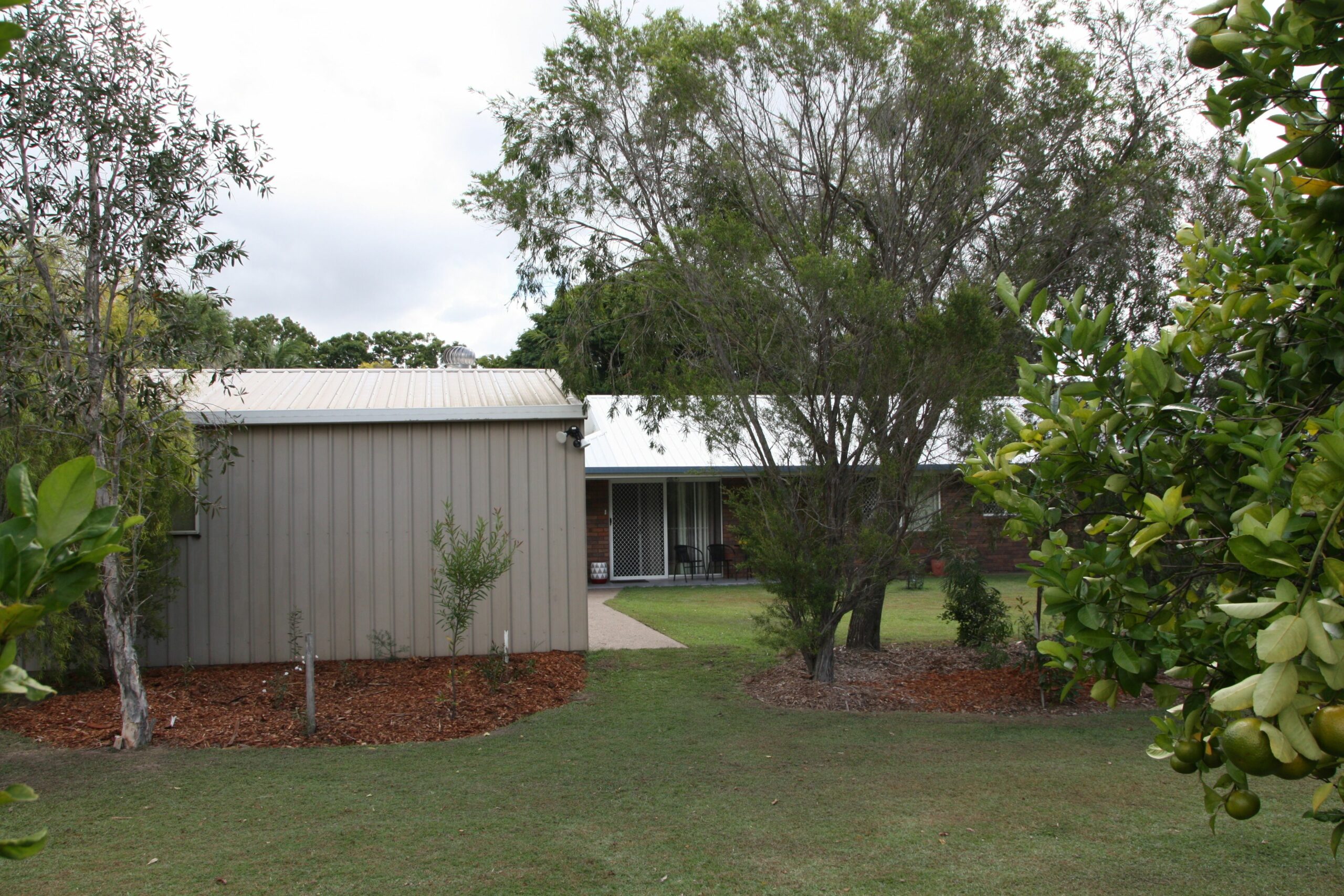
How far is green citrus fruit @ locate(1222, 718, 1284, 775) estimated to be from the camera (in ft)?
4.05

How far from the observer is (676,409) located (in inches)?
351

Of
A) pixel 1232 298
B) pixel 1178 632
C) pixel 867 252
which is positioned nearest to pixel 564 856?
pixel 1178 632

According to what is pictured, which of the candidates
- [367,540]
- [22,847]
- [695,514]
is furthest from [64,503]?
[695,514]

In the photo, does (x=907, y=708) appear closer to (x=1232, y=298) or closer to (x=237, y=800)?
(x=237, y=800)

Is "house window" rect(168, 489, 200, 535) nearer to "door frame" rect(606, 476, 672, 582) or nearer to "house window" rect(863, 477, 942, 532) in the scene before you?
"house window" rect(863, 477, 942, 532)

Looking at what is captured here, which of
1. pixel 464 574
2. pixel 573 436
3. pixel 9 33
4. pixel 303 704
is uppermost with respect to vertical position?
pixel 573 436

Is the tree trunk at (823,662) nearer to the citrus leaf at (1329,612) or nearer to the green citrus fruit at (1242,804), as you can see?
the green citrus fruit at (1242,804)

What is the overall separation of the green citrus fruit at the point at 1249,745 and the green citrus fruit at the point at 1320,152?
39.7 inches

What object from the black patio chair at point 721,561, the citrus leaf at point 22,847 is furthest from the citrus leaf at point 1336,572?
the black patio chair at point 721,561

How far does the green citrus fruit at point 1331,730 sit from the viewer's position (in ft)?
3.89

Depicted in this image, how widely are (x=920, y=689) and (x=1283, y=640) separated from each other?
26.7 ft

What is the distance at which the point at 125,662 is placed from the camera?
675 cm

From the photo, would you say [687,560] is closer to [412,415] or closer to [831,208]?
[412,415]

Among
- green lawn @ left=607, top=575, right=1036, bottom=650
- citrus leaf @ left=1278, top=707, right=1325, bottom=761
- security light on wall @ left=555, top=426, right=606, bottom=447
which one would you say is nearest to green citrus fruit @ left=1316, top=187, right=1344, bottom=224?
citrus leaf @ left=1278, top=707, right=1325, bottom=761
